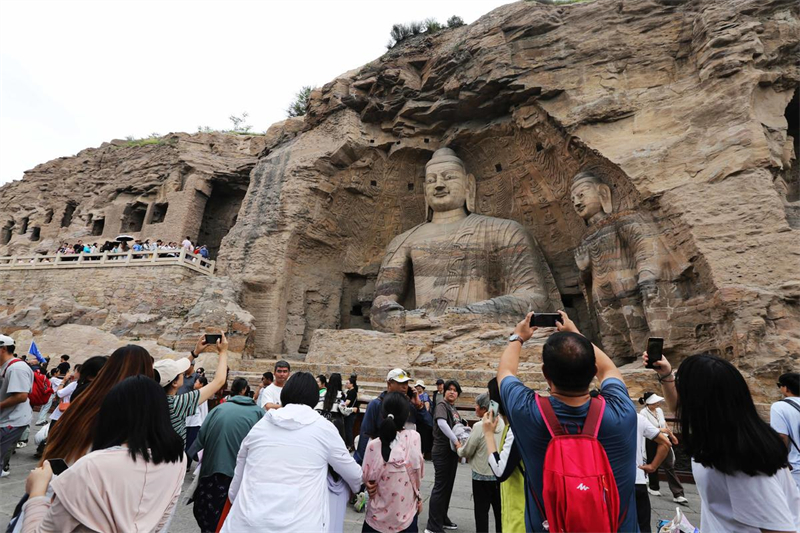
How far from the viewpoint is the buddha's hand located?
9617mm

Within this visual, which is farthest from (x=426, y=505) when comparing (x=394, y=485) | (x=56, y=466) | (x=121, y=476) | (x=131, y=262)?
(x=131, y=262)

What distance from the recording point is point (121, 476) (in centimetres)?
148

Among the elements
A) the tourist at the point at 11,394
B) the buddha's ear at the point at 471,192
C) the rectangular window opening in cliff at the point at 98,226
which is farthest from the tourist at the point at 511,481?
the rectangular window opening in cliff at the point at 98,226

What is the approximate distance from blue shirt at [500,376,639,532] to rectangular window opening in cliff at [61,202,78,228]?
23851 mm

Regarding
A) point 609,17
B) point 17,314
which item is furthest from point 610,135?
point 17,314

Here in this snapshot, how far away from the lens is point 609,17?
31.6 ft

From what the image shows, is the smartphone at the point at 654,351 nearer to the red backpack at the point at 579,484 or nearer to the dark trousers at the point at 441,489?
the red backpack at the point at 579,484

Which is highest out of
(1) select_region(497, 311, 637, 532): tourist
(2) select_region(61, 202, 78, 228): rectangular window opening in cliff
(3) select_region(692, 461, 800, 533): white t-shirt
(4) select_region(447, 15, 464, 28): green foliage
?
(4) select_region(447, 15, 464, 28): green foliage

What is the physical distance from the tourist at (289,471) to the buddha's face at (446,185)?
10.1m

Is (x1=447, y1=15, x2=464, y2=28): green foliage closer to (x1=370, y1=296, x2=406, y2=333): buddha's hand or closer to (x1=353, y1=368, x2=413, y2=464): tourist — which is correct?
(x1=370, y1=296, x2=406, y2=333): buddha's hand

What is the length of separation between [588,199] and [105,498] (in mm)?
9182

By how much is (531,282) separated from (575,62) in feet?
15.6

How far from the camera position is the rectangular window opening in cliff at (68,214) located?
66.4 feet

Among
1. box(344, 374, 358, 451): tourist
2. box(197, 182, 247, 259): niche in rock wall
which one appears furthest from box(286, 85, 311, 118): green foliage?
box(344, 374, 358, 451): tourist
